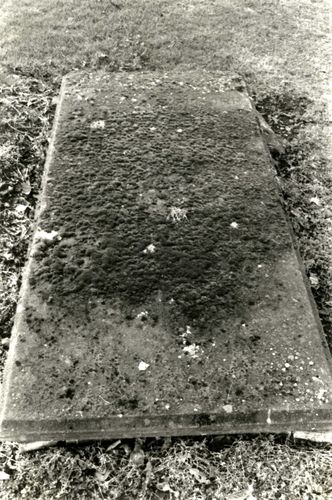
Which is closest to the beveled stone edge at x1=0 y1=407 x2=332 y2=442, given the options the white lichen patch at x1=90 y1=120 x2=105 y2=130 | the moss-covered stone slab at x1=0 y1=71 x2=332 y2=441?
the moss-covered stone slab at x1=0 y1=71 x2=332 y2=441

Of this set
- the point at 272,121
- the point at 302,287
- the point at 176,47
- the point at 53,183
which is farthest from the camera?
the point at 176,47

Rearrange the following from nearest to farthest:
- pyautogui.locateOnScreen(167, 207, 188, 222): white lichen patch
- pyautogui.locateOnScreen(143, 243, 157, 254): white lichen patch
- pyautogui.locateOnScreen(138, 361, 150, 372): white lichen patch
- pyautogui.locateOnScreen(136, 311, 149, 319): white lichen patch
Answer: pyautogui.locateOnScreen(138, 361, 150, 372): white lichen patch < pyautogui.locateOnScreen(136, 311, 149, 319): white lichen patch < pyautogui.locateOnScreen(143, 243, 157, 254): white lichen patch < pyautogui.locateOnScreen(167, 207, 188, 222): white lichen patch

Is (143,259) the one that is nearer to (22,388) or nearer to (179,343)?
(179,343)

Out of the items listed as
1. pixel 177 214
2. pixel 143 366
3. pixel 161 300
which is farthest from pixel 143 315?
pixel 177 214

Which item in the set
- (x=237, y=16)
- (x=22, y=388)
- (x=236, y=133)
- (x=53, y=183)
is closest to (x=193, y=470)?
(x=22, y=388)

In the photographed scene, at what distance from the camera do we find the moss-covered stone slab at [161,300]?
1.86 meters

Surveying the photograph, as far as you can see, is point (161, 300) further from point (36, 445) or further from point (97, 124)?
point (97, 124)

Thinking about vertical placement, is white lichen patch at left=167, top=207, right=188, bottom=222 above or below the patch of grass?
above

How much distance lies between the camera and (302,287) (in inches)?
87.6

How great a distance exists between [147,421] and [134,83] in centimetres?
224

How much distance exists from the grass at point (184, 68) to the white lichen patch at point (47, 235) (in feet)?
1.33

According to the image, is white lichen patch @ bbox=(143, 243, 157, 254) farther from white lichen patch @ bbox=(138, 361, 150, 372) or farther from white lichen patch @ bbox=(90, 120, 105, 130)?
white lichen patch @ bbox=(90, 120, 105, 130)

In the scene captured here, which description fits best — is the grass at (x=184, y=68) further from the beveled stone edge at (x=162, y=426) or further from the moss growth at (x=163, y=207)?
the moss growth at (x=163, y=207)

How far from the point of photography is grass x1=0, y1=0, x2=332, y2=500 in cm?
197
